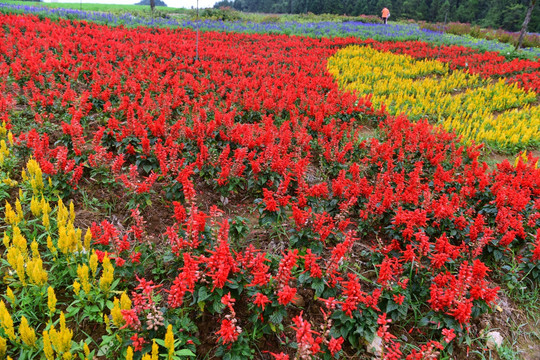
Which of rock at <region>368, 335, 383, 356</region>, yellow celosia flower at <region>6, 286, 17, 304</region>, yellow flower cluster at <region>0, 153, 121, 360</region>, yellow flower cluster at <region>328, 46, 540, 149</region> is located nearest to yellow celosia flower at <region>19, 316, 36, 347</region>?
yellow flower cluster at <region>0, 153, 121, 360</region>

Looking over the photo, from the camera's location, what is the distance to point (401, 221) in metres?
3.59

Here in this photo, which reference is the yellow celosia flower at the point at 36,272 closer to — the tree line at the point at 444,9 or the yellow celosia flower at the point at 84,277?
the yellow celosia flower at the point at 84,277

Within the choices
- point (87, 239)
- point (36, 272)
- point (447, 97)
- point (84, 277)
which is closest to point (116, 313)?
point (84, 277)

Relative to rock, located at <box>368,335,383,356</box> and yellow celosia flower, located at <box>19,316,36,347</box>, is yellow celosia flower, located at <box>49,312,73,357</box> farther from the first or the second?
rock, located at <box>368,335,383,356</box>

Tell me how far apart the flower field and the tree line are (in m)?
48.8

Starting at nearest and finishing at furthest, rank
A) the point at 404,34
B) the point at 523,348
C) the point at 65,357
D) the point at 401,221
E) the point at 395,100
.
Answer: the point at 65,357 → the point at 523,348 → the point at 401,221 → the point at 395,100 → the point at 404,34

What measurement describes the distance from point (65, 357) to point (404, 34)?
2462cm

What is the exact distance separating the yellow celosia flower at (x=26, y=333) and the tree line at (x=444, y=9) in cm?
5604

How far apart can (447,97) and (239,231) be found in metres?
9.00

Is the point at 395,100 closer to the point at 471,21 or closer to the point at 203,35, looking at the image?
the point at 203,35

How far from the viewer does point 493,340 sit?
312 cm

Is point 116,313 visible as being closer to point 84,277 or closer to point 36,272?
point 84,277

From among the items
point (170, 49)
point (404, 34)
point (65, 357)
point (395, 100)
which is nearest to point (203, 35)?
point (170, 49)

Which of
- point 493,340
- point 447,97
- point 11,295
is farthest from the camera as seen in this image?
point 447,97
